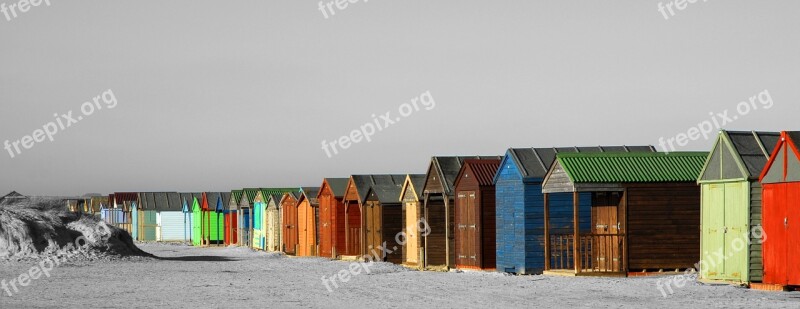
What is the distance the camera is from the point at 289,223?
53062 mm

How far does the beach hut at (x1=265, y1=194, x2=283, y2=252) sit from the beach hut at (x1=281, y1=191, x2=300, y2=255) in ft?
2.81

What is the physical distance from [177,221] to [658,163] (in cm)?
5348

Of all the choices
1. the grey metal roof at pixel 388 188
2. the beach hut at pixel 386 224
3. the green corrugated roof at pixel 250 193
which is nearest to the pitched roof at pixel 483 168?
the beach hut at pixel 386 224

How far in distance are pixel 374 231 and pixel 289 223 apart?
12.3 metres

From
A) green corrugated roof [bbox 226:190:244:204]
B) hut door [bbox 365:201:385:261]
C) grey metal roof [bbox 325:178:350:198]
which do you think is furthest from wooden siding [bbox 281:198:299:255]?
hut door [bbox 365:201:385:261]

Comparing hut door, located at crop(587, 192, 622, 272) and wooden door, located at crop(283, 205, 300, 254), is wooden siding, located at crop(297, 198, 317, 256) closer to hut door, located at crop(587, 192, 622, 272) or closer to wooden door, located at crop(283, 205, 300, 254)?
wooden door, located at crop(283, 205, 300, 254)

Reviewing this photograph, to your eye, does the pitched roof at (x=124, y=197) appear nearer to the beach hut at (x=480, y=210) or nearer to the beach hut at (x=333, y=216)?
the beach hut at (x=333, y=216)

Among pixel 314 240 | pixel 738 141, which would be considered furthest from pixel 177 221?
pixel 738 141

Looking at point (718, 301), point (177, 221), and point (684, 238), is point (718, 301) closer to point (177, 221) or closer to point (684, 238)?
point (684, 238)

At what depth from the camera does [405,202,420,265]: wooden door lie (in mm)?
37875

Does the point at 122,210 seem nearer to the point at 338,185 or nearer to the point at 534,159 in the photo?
the point at 338,185

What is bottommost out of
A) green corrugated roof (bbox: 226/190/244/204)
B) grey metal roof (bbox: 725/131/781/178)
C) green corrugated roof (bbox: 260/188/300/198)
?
green corrugated roof (bbox: 226/190/244/204)

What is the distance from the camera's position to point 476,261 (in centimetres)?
3366

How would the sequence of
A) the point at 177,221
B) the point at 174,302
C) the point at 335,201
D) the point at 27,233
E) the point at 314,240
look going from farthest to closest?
the point at 177,221 < the point at 314,240 < the point at 335,201 < the point at 27,233 < the point at 174,302
